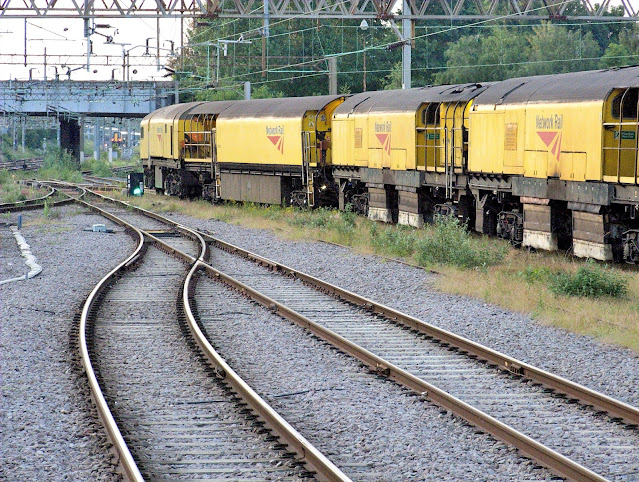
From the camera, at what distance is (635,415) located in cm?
766

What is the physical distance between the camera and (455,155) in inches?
850

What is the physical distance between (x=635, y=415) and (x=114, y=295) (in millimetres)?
9543

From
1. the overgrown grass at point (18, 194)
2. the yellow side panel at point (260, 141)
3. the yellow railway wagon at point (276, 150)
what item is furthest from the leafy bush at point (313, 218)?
the overgrown grass at point (18, 194)

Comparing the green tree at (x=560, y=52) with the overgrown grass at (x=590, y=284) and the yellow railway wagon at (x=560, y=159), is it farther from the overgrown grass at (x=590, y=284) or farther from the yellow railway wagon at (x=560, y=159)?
the overgrown grass at (x=590, y=284)

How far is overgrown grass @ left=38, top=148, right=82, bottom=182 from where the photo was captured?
192 feet

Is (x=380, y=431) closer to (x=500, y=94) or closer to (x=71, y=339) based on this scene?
(x=71, y=339)

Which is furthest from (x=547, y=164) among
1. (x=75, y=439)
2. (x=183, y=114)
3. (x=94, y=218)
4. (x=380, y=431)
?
(x=183, y=114)

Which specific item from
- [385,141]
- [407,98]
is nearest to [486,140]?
[407,98]

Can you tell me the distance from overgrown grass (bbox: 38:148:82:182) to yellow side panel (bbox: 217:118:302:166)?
25.8 metres

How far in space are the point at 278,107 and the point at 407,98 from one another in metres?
7.33

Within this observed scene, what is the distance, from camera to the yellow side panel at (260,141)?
94.9 feet

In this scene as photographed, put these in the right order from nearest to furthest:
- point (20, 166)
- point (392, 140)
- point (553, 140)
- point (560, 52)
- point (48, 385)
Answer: point (48, 385), point (553, 140), point (392, 140), point (560, 52), point (20, 166)

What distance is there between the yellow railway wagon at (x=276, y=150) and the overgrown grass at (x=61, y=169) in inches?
1016

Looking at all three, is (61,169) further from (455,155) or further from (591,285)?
(591,285)
